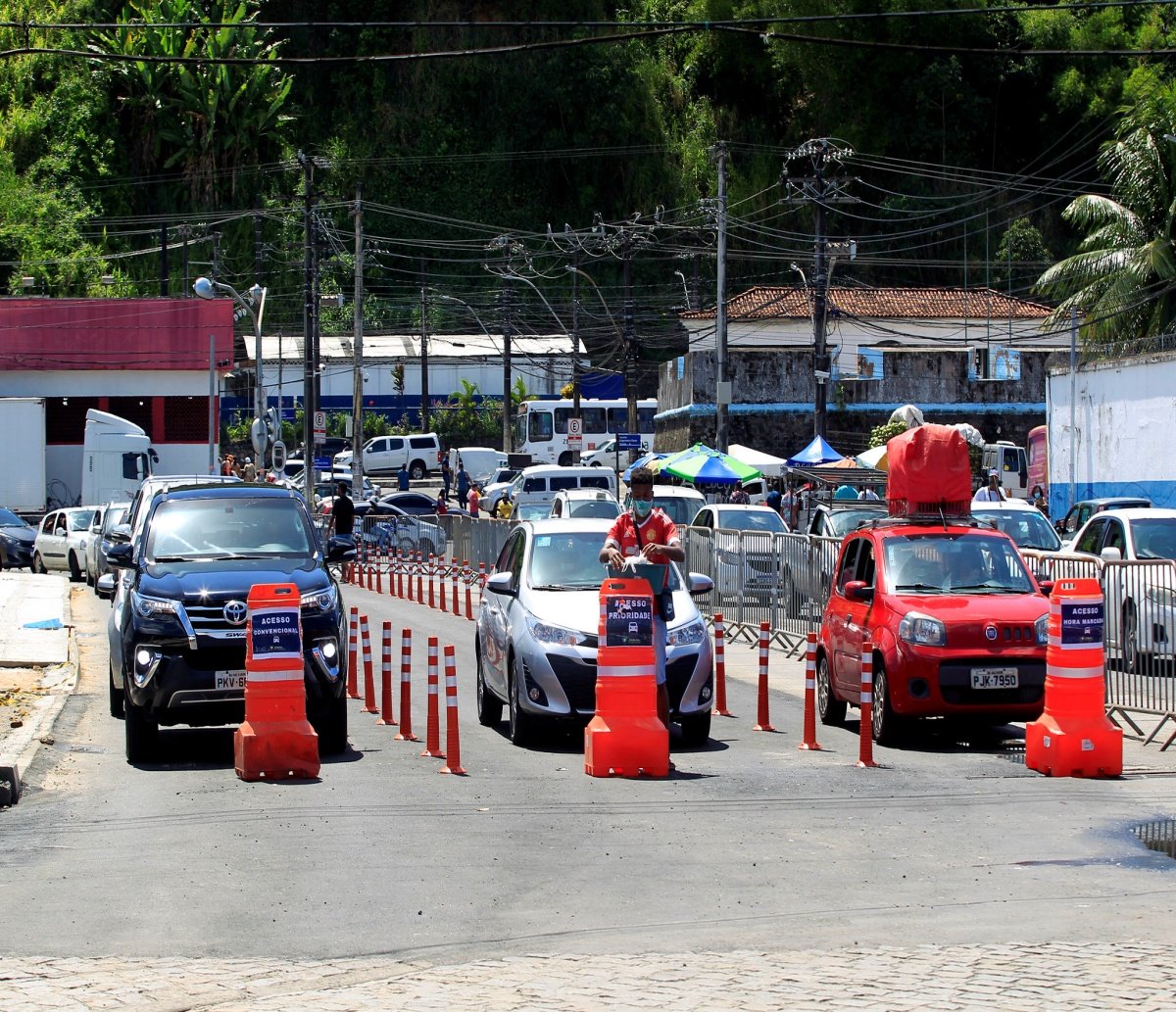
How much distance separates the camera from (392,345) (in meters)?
80.4

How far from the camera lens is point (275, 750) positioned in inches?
455

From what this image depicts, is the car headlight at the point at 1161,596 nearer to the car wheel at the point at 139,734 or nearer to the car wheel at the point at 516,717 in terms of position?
the car wheel at the point at 516,717

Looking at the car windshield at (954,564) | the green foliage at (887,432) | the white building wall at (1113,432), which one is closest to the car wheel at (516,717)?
the car windshield at (954,564)

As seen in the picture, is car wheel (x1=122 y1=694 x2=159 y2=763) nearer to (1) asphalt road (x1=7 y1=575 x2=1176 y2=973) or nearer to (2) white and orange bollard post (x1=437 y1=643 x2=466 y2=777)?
(1) asphalt road (x1=7 y1=575 x2=1176 y2=973)

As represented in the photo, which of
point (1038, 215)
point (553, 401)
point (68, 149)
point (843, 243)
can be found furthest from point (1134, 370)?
point (68, 149)

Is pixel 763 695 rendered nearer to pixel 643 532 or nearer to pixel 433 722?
pixel 643 532

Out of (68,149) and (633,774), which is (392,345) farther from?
(633,774)

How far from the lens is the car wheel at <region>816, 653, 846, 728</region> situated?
1545 cm

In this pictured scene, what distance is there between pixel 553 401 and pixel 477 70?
22211mm

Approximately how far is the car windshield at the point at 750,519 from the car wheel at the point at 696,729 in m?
15.6

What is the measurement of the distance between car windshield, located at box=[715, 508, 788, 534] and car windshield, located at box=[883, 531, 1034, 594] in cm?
1456

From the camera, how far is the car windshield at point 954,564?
14.3m

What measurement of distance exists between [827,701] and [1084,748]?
4.11 metres

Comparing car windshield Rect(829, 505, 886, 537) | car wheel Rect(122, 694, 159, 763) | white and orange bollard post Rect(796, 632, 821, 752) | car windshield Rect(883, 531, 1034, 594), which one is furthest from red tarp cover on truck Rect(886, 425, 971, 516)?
car windshield Rect(829, 505, 886, 537)
